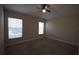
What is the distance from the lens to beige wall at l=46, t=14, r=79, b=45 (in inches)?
115

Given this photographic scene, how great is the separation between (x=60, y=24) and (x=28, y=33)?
1.49m

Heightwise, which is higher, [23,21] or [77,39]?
[23,21]

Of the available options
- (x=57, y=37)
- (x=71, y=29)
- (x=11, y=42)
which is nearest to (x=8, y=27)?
(x=11, y=42)

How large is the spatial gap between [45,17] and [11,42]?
1508mm

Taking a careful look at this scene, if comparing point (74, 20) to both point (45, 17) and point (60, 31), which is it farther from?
point (45, 17)

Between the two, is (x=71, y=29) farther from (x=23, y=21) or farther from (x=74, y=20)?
(x=23, y=21)

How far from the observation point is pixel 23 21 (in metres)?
3.01

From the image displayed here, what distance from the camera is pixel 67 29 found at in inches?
128

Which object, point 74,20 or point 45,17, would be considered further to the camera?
point 74,20

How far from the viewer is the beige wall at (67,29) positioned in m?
2.91

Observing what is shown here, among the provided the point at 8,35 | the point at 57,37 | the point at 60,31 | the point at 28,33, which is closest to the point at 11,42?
the point at 8,35
